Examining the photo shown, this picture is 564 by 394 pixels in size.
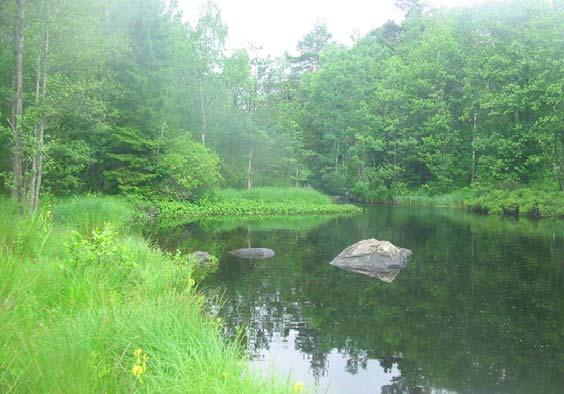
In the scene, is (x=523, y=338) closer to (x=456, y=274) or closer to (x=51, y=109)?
(x=456, y=274)

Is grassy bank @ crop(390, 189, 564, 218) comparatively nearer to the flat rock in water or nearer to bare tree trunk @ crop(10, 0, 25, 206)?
the flat rock in water

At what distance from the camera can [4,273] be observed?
5441 millimetres

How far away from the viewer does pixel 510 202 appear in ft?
102

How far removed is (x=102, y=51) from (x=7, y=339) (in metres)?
17.7

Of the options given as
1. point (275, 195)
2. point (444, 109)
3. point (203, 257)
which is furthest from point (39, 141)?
point (444, 109)

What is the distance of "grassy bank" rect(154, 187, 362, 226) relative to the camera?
26.5 meters

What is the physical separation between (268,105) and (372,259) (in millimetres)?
27183

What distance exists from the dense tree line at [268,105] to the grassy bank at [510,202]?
68.3 inches

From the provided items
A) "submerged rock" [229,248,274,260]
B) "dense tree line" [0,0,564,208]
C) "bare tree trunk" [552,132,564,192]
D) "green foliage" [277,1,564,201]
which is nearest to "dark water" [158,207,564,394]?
"submerged rock" [229,248,274,260]

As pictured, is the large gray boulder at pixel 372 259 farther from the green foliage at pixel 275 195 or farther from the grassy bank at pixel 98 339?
the green foliage at pixel 275 195

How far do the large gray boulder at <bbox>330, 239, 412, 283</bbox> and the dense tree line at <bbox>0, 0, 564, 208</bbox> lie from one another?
8.48m

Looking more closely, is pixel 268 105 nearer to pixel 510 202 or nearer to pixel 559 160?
pixel 510 202

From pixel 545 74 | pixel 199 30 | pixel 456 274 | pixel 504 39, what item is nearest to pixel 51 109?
pixel 456 274

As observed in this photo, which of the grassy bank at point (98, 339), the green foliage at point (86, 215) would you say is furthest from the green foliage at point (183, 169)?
the grassy bank at point (98, 339)
